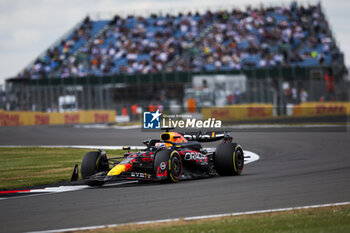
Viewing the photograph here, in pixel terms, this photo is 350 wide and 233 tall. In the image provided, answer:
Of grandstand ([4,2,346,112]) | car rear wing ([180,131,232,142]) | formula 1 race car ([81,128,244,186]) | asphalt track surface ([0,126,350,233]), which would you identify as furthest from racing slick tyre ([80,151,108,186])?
grandstand ([4,2,346,112])

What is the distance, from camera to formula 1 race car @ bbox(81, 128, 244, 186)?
1117cm

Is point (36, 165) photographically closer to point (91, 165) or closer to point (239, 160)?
point (91, 165)

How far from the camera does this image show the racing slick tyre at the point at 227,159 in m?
12.4

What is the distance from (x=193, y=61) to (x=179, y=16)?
812 cm

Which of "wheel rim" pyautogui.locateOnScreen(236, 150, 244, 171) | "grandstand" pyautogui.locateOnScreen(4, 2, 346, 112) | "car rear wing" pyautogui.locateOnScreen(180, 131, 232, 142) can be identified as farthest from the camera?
"grandstand" pyautogui.locateOnScreen(4, 2, 346, 112)

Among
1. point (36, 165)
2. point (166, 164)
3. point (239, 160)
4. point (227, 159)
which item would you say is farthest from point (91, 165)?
point (36, 165)

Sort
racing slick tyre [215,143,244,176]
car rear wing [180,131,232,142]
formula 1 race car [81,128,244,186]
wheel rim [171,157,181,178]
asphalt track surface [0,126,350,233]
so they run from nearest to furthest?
asphalt track surface [0,126,350,233]
formula 1 race car [81,128,244,186]
wheel rim [171,157,181,178]
racing slick tyre [215,143,244,176]
car rear wing [180,131,232,142]

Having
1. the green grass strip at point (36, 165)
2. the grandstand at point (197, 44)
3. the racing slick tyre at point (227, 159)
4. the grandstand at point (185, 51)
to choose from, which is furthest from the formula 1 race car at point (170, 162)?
the grandstand at point (197, 44)

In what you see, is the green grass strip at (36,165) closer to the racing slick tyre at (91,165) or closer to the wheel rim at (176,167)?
the racing slick tyre at (91,165)

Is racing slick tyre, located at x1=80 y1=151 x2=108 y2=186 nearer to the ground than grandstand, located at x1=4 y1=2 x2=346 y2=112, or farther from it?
nearer to the ground

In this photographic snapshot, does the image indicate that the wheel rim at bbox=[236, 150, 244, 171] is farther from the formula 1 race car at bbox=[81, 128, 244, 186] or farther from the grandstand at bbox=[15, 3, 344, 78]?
the grandstand at bbox=[15, 3, 344, 78]

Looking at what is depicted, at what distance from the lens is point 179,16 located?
56406mm

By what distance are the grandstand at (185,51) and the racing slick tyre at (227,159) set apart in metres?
30.3

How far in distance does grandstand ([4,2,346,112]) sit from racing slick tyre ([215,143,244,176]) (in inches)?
→ 1192
